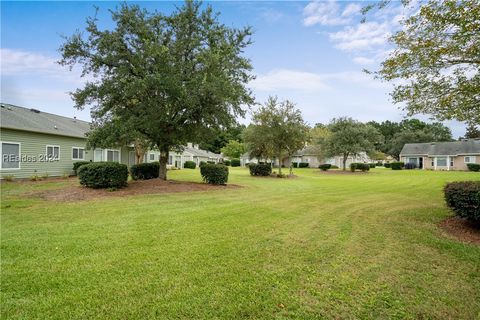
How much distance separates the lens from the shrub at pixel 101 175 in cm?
1212

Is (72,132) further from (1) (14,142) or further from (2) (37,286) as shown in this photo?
(2) (37,286)

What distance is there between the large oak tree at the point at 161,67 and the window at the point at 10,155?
598 centimetres

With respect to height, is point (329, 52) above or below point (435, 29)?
above

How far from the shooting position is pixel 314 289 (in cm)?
348

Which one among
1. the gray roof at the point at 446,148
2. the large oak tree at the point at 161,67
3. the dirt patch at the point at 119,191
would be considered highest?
the large oak tree at the point at 161,67

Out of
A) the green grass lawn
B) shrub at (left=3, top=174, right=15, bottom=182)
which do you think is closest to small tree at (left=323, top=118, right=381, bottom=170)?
the green grass lawn

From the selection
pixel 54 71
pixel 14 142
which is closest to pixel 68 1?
pixel 54 71

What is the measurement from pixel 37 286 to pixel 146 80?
971 centimetres

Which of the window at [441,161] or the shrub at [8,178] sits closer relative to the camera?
the shrub at [8,178]

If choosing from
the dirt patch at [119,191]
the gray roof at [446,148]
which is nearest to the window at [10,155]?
the dirt patch at [119,191]

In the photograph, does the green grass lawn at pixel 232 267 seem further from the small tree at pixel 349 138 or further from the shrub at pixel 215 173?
the small tree at pixel 349 138

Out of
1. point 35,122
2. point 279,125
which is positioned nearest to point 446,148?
point 279,125

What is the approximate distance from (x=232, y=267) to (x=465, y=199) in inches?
222

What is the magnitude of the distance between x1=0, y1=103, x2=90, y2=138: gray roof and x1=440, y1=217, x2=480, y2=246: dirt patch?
2014cm
